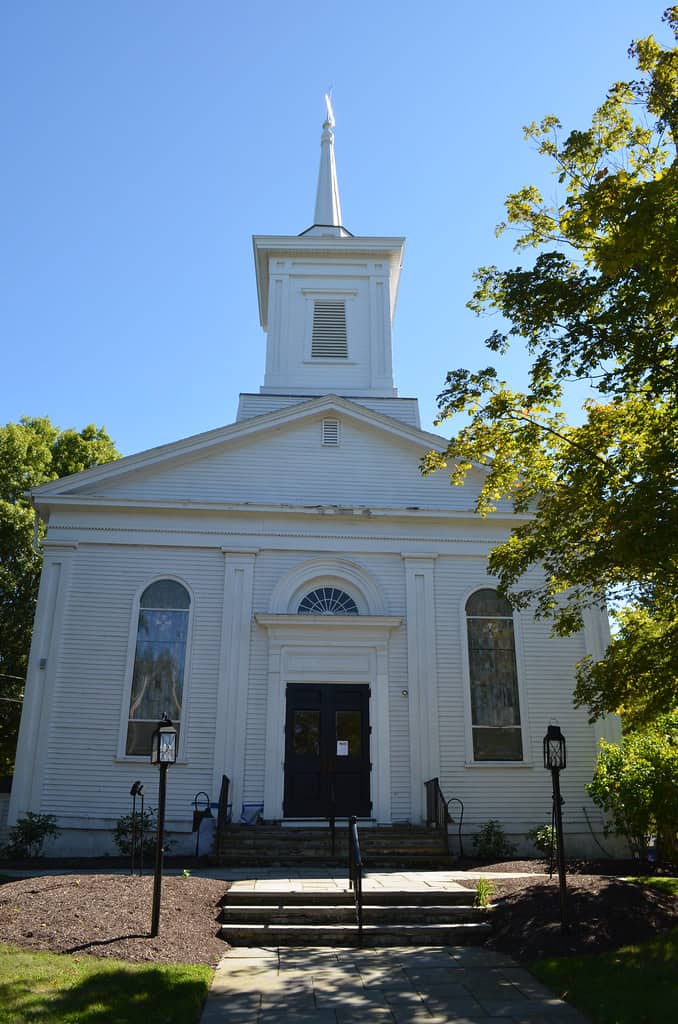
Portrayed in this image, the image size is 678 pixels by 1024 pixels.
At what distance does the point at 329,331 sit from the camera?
20922 millimetres

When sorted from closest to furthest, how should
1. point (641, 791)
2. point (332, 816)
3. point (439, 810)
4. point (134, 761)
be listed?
point (332, 816) < point (641, 791) < point (439, 810) < point (134, 761)

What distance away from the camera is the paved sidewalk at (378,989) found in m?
6.34

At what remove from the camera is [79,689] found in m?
14.7

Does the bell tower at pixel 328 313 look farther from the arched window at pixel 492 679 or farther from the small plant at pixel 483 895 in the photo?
the small plant at pixel 483 895

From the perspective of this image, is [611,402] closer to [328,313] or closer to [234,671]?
[234,671]

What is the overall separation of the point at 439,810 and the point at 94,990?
834 centimetres

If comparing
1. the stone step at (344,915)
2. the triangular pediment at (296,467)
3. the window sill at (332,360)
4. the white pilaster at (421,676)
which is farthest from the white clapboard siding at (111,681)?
the window sill at (332,360)

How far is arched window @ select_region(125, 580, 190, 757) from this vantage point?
1466 cm

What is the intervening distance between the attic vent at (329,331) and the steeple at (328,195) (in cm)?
221

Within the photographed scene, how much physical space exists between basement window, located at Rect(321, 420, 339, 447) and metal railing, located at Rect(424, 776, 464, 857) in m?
7.07

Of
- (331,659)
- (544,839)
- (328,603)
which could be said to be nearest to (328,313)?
(328,603)

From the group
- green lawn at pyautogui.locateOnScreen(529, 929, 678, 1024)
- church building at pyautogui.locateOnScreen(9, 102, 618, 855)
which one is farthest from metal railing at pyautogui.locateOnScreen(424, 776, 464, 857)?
green lawn at pyautogui.locateOnScreen(529, 929, 678, 1024)

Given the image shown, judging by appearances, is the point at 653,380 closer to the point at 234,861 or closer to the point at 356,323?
the point at 234,861

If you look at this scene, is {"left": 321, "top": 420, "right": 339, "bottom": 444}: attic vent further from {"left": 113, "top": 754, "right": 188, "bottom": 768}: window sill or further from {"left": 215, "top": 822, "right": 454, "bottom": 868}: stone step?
{"left": 215, "top": 822, "right": 454, "bottom": 868}: stone step
